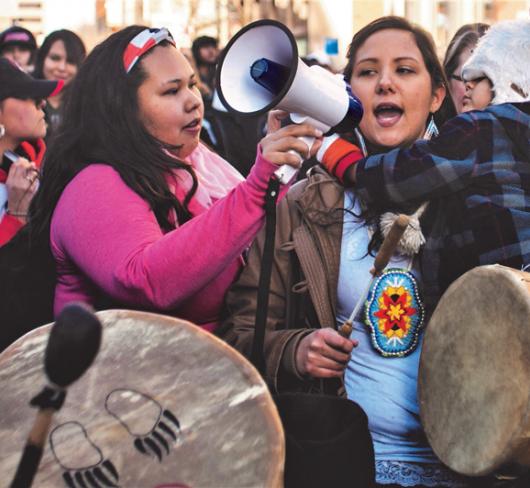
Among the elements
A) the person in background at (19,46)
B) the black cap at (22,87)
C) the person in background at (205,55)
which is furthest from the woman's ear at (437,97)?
the person in background at (205,55)

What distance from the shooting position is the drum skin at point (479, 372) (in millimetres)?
2573

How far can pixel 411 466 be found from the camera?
9.54ft

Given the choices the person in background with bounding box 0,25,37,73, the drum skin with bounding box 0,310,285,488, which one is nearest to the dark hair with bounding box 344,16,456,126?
the drum skin with bounding box 0,310,285,488

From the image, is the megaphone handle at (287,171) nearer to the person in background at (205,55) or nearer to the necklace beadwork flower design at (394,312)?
the necklace beadwork flower design at (394,312)

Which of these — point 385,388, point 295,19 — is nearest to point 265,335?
point 385,388

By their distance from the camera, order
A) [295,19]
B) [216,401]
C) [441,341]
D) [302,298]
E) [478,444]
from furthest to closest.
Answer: [295,19] < [302,298] < [441,341] < [478,444] < [216,401]

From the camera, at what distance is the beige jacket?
2998 mm

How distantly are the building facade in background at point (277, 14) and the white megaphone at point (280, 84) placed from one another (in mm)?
15217

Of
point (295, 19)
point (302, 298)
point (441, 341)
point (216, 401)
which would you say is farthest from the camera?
point (295, 19)

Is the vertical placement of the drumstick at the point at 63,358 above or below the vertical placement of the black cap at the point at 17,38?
below

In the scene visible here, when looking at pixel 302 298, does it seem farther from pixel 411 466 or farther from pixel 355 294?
pixel 411 466

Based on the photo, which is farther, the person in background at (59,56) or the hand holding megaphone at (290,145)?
the person in background at (59,56)

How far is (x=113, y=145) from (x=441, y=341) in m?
1.10

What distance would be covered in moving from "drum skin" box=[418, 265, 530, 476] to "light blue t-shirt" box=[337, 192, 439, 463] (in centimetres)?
9
